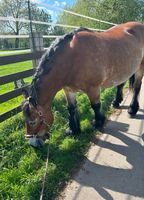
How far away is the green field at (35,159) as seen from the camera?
10.2ft

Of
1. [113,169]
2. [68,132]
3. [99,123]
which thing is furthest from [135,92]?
A: [113,169]

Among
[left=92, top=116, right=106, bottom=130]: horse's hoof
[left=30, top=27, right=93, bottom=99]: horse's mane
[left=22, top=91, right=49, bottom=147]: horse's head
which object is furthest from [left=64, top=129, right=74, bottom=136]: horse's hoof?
[left=30, top=27, right=93, bottom=99]: horse's mane

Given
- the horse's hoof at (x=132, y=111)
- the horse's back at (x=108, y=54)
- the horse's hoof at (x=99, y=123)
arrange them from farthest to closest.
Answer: the horse's hoof at (x=132, y=111), the horse's hoof at (x=99, y=123), the horse's back at (x=108, y=54)

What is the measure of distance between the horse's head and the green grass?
278 millimetres

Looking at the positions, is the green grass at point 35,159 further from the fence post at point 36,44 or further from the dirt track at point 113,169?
the fence post at point 36,44

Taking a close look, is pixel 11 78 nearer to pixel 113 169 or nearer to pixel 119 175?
pixel 113 169

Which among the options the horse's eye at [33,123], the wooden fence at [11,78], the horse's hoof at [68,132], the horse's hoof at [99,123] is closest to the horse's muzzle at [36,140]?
the horse's eye at [33,123]

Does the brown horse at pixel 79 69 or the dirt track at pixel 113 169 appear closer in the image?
the dirt track at pixel 113 169

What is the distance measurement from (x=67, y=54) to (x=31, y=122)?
1.01 meters

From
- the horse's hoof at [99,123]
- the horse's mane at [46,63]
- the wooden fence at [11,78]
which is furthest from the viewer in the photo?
the wooden fence at [11,78]

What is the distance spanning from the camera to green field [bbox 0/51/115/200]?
3.10 metres

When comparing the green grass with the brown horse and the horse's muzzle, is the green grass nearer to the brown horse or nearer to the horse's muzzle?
the horse's muzzle

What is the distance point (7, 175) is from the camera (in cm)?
337

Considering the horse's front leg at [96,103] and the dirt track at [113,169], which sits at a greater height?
the horse's front leg at [96,103]
